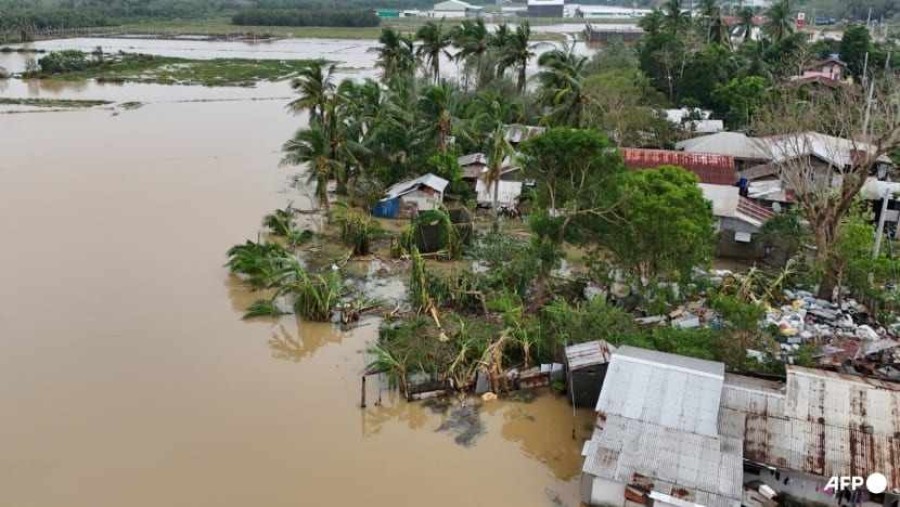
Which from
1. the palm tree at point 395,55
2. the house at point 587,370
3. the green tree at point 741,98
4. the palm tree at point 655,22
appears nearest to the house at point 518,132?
the palm tree at point 395,55

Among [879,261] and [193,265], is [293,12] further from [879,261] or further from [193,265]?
[879,261]

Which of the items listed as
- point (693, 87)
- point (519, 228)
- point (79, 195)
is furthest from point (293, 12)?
point (519, 228)

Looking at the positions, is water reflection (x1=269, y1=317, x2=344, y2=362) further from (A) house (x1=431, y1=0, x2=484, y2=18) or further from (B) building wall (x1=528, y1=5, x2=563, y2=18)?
(B) building wall (x1=528, y1=5, x2=563, y2=18)

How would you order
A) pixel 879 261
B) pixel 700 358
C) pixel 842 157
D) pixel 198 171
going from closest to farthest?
pixel 700 358, pixel 879 261, pixel 842 157, pixel 198 171

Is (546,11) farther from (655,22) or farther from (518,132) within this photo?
(518,132)

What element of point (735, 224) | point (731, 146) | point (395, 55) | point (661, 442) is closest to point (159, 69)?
point (395, 55)

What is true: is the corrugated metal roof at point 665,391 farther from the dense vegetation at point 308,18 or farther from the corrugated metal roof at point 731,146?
the dense vegetation at point 308,18
